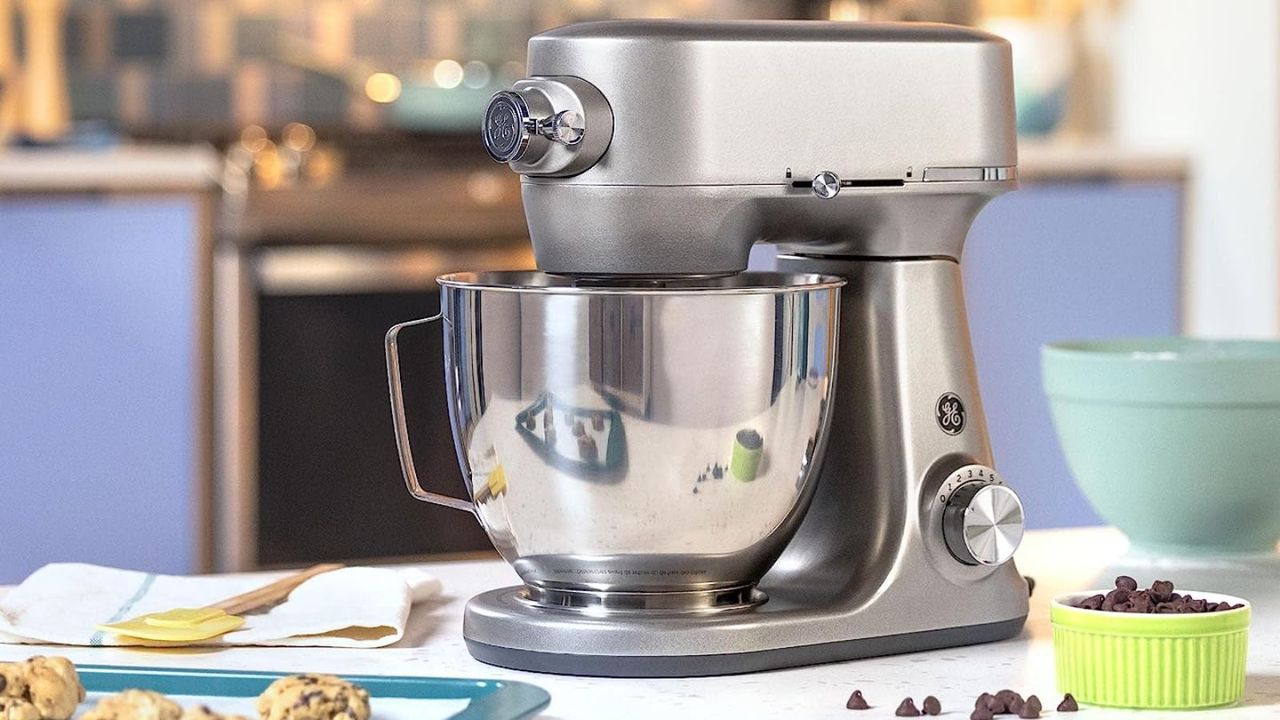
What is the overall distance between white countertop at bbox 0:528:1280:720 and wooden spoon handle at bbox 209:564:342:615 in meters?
0.06

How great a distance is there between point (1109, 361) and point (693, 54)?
412 mm

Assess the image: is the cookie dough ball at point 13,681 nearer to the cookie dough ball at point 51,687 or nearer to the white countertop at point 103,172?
the cookie dough ball at point 51,687

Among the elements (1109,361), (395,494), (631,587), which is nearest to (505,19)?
(395,494)

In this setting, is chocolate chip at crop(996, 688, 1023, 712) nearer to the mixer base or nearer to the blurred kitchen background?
the mixer base

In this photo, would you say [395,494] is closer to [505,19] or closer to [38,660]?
[505,19]

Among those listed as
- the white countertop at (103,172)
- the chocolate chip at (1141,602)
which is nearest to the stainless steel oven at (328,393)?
Answer: the white countertop at (103,172)

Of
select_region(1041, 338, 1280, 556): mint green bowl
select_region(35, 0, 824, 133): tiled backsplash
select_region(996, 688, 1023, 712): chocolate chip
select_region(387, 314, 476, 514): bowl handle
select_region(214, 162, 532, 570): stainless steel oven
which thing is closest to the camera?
select_region(996, 688, 1023, 712): chocolate chip

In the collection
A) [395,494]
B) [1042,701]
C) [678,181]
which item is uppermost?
[678,181]

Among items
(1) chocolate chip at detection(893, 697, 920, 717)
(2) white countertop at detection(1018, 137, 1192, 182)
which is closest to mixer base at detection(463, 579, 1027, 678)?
(1) chocolate chip at detection(893, 697, 920, 717)

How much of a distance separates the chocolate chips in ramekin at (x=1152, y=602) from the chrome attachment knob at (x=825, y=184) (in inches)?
9.6

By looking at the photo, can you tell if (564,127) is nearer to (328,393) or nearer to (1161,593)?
(1161,593)

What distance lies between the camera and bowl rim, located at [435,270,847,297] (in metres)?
0.84

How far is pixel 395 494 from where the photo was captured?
2998 mm

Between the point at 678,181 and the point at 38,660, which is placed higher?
the point at 678,181
